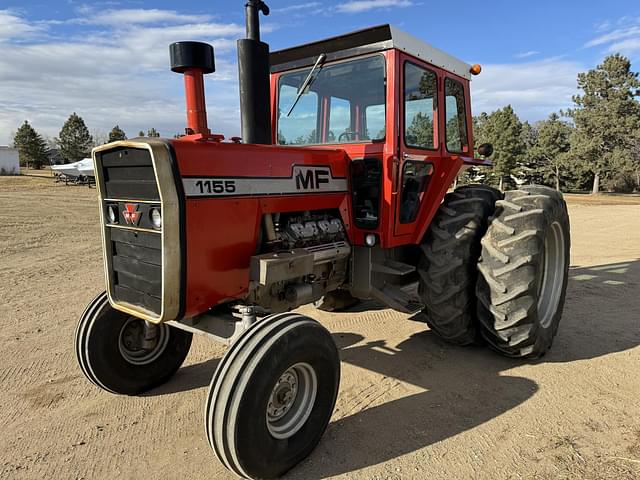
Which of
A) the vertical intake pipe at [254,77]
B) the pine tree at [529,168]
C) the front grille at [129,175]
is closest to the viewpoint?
the front grille at [129,175]

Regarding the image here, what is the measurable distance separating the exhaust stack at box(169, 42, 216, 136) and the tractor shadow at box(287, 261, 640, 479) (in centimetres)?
211

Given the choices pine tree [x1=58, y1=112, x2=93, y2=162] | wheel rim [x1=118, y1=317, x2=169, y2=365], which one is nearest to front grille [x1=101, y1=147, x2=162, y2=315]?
wheel rim [x1=118, y1=317, x2=169, y2=365]

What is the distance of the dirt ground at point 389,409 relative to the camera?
2.69 m

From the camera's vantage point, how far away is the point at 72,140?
2031 inches

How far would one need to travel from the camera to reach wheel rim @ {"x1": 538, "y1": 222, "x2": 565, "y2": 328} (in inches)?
171

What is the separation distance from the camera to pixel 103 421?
3133mm

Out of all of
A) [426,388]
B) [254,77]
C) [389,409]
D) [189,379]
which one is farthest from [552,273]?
[189,379]

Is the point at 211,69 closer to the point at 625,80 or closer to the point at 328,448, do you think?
the point at 328,448

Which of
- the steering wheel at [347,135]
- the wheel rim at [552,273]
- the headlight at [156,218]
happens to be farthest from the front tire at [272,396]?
the wheel rim at [552,273]

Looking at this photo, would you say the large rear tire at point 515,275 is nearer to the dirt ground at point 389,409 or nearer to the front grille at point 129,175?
the dirt ground at point 389,409

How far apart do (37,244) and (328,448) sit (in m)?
8.71

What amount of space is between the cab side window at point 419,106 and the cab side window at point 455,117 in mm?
241

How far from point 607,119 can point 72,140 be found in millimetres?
50433

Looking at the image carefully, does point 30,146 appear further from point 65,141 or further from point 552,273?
point 552,273
